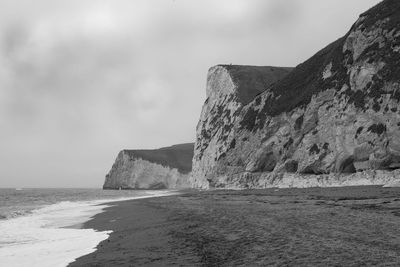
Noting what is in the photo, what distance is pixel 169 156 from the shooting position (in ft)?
548

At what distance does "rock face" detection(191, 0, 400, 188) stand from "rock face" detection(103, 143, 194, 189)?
85323 millimetres

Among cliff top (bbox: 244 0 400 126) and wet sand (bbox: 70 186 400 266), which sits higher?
cliff top (bbox: 244 0 400 126)

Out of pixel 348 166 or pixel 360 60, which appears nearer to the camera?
pixel 348 166

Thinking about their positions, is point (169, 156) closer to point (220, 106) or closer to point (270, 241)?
point (220, 106)

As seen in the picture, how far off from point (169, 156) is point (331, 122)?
127 meters

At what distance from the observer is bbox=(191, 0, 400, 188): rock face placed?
1419 inches

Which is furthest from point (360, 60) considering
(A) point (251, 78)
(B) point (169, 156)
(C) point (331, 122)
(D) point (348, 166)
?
(B) point (169, 156)

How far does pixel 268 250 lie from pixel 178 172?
144 meters

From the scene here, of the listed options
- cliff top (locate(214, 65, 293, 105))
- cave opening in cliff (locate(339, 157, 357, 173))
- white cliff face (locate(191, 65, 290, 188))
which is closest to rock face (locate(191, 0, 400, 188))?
cave opening in cliff (locate(339, 157, 357, 173))

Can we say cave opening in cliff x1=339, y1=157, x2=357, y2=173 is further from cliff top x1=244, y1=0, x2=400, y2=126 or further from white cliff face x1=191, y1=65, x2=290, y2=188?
white cliff face x1=191, y1=65, x2=290, y2=188

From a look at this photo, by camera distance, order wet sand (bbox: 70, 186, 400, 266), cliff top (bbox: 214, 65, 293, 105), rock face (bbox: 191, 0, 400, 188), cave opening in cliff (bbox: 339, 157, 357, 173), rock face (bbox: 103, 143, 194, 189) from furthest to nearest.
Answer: rock face (bbox: 103, 143, 194, 189) → cliff top (bbox: 214, 65, 293, 105) → cave opening in cliff (bbox: 339, 157, 357, 173) → rock face (bbox: 191, 0, 400, 188) → wet sand (bbox: 70, 186, 400, 266)

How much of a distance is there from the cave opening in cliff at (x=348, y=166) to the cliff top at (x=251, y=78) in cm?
3933

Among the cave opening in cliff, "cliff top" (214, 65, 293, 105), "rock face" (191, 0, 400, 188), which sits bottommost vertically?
the cave opening in cliff

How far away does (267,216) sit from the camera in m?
18.1
